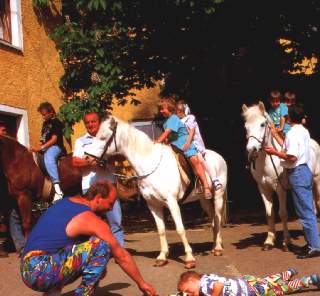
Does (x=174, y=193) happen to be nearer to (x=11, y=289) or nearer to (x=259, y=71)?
(x=11, y=289)

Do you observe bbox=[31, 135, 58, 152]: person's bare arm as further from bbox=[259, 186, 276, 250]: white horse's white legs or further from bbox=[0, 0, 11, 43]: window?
bbox=[0, 0, 11, 43]: window

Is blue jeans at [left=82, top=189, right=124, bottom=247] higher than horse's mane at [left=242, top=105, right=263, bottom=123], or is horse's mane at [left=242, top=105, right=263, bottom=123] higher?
horse's mane at [left=242, top=105, right=263, bottom=123]

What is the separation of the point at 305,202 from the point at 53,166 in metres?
4.31

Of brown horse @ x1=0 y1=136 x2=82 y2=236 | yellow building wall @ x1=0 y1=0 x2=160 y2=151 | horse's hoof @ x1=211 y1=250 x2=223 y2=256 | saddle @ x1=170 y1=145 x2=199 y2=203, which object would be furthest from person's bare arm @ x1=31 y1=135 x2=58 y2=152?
yellow building wall @ x1=0 y1=0 x2=160 y2=151

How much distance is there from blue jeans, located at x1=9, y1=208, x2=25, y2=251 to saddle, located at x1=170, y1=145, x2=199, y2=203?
120 inches

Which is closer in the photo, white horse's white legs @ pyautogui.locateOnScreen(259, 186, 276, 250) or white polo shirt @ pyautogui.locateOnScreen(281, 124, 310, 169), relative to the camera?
white polo shirt @ pyautogui.locateOnScreen(281, 124, 310, 169)

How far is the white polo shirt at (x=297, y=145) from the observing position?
8.15 meters

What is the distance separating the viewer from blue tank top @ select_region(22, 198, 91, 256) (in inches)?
220

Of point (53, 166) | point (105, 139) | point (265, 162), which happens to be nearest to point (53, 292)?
point (105, 139)

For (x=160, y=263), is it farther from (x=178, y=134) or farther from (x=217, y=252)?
(x=178, y=134)

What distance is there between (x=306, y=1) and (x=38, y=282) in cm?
1017

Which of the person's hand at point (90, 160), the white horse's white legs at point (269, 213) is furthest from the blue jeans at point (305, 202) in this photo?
the person's hand at point (90, 160)

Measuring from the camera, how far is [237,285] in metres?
5.86

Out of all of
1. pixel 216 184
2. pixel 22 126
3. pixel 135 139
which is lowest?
pixel 216 184
